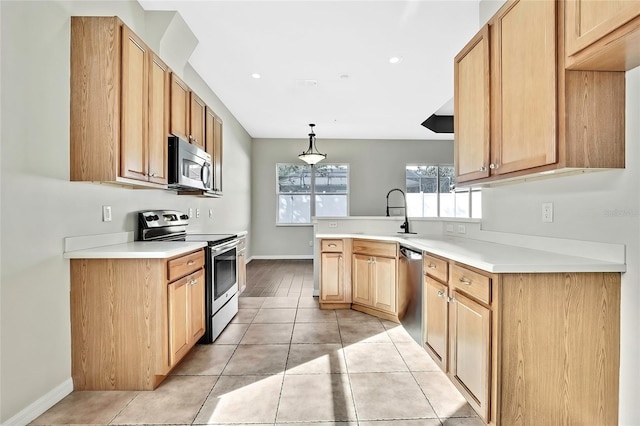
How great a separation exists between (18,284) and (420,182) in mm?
7577

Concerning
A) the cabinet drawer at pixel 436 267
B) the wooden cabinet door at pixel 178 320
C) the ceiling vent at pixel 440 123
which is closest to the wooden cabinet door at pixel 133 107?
the wooden cabinet door at pixel 178 320

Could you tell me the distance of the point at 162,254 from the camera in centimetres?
201

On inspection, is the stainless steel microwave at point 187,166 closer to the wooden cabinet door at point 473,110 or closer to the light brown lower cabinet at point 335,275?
the light brown lower cabinet at point 335,275

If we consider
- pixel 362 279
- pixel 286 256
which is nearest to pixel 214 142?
pixel 362 279

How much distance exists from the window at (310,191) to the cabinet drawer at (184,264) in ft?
17.1

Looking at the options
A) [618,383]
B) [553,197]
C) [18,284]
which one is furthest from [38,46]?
[618,383]

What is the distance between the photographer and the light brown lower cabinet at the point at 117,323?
2027 mm

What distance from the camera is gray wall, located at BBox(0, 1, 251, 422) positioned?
162 cm

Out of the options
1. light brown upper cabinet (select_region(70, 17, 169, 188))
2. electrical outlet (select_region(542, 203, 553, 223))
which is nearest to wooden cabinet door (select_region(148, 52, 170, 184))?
light brown upper cabinet (select_region(70, 17, 169, 188))

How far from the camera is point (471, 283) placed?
1.76 meters

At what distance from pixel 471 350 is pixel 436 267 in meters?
0.61

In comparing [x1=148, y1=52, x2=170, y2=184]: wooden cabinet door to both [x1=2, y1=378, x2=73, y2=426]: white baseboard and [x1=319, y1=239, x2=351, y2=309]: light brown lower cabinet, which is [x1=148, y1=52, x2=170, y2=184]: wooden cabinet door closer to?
[x1=2, y1=378, x2=73, y2=426]: white baseboard

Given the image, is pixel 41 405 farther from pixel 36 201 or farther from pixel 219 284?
pixel 219 284

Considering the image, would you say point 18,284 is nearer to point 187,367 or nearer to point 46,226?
point 46,226
